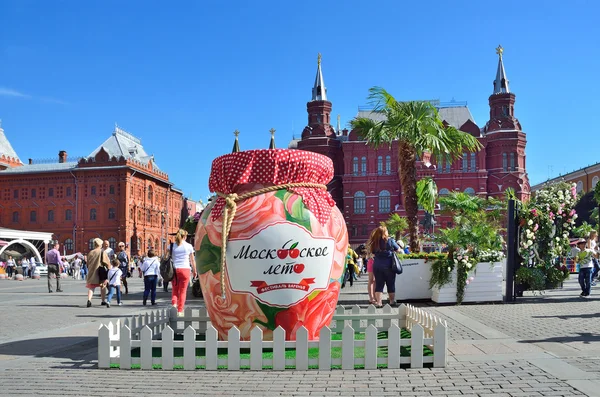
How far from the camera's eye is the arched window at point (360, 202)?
7088cm

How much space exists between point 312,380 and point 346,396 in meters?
0.59

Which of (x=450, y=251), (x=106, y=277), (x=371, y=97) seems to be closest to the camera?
(x=450, y=251)

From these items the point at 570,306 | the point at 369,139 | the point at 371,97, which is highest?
the point at 371,97

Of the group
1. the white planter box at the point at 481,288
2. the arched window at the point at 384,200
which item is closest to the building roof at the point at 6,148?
the arched window at the point at 384,200

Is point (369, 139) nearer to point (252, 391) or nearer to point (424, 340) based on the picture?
point (424, 340)

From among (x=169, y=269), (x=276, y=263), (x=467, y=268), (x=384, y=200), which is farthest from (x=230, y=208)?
(x=384, y=200)

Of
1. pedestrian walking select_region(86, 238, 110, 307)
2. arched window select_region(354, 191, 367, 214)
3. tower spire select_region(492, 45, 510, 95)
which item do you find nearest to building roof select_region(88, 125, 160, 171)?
arched window select_region(354, 191, 367, 214)

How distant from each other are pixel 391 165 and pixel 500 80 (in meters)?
16.7

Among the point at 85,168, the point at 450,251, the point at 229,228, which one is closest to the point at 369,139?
the point at 450,251

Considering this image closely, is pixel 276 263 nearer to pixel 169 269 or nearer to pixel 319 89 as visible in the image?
pixel 169 269

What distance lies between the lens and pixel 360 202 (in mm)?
71062

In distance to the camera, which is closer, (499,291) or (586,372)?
(586,372)

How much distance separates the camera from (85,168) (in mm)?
64438

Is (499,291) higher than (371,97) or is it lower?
lower
